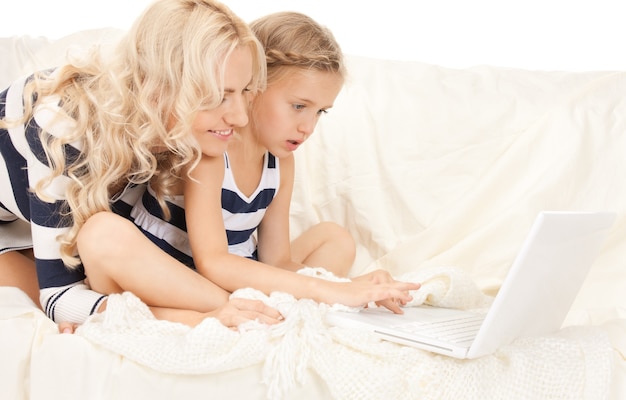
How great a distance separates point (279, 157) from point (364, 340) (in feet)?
1.96

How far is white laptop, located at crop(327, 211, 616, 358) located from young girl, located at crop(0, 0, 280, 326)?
339 millimetres

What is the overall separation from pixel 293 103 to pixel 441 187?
1.76 feet

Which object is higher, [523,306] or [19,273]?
[523,306]

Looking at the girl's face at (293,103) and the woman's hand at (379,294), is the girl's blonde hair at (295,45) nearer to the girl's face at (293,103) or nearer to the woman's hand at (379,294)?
the girl's face at (293,103)

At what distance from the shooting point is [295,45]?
1512mm

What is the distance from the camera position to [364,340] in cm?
115

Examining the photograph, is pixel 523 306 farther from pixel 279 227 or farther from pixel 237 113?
pixel 279 227

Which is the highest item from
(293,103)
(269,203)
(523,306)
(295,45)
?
(295,45)

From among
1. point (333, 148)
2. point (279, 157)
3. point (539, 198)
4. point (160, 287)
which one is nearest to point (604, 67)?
point (539, 198)

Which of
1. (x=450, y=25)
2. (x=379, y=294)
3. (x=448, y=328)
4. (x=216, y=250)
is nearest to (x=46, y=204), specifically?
(x=216, y=250)

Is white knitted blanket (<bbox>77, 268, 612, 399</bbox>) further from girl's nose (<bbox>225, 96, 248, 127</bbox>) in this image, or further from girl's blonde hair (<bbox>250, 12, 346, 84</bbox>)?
girl's blonde hair (<bbox>250, 12, 346, 84</bbox>)

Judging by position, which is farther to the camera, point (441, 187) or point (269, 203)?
point (441, 187)

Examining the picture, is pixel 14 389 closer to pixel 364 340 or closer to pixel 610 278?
pixel 364 340

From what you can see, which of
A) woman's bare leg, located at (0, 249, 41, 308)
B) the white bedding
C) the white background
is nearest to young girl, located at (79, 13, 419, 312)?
the white bedding
